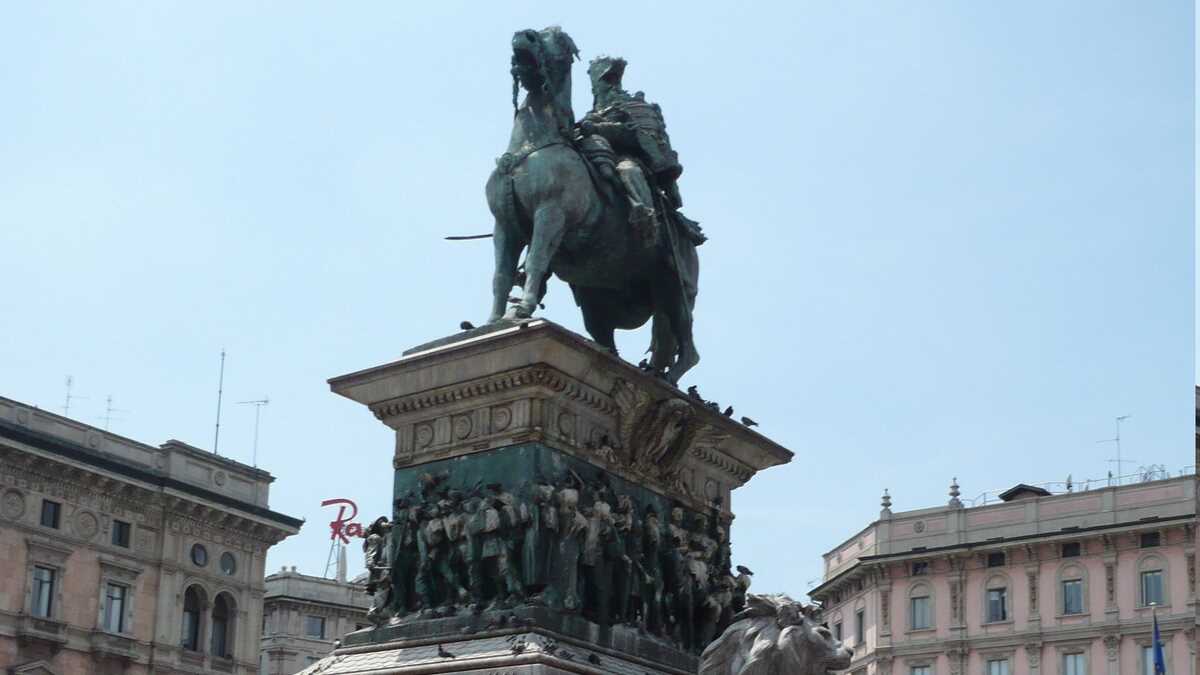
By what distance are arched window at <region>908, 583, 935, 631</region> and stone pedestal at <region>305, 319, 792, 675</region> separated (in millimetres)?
61613

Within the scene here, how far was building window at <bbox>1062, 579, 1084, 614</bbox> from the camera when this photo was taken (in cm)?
7519

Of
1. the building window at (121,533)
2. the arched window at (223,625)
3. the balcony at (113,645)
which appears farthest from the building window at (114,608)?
the arched window at (223,625)

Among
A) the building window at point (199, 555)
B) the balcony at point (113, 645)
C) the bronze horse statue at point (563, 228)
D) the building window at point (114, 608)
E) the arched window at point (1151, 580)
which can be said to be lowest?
the bronze horse statue at point (563, 228)

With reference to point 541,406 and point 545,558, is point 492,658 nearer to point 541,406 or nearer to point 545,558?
point 545,558

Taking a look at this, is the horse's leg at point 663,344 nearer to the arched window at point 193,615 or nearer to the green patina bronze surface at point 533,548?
the green patina bronze surface at point 533,548

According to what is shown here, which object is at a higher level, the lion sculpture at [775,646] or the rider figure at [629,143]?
the rider figure at [629,143]

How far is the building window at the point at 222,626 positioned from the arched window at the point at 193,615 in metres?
0.60

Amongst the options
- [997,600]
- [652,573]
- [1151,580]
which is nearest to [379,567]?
[652,573]

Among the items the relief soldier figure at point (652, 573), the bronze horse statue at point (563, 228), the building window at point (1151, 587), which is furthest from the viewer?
the building window at point (1151, 587)

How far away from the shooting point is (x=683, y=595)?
1830 centimetres

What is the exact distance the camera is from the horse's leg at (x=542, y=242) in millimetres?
18094

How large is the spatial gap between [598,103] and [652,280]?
6.24ft

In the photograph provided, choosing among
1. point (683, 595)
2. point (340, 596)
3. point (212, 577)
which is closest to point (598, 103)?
point (683, 595)

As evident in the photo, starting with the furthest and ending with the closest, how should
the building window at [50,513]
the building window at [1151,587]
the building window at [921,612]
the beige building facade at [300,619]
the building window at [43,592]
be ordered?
the beige building facade at [300,619]
the building window at [921,612]
the building window at [1151,587]
the building window at [50,513]
the building window at [43,592]
